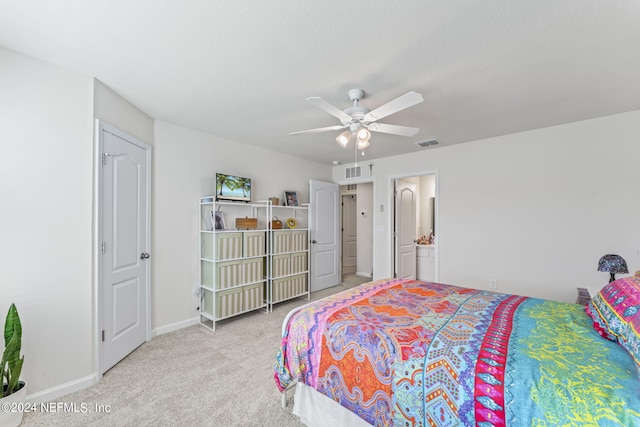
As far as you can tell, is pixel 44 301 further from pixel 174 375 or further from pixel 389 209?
pixel 389 209

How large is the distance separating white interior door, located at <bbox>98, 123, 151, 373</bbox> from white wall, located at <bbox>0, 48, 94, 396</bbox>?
0.47 feet

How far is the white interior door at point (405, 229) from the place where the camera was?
473 cm

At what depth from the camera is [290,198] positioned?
4.51 metres

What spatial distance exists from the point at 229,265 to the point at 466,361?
278 centimetres

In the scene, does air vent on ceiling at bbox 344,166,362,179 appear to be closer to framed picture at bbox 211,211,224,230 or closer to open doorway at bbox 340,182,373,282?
open doorway at bbox 340,182,373,282

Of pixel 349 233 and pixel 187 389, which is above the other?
pixel 349 233

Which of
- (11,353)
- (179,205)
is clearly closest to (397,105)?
(179,205)

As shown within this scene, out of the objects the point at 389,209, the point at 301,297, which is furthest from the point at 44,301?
the point at 389,209

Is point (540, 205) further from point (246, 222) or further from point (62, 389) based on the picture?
point (62, 389)

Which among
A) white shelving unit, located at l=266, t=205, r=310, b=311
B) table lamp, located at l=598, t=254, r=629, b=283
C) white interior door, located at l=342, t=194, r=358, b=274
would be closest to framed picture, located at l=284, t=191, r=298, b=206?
white shelving unit, located at l=266, t=205, r=310, b=311

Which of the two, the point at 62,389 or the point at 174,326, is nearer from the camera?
the point at 62,389

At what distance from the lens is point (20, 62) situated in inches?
73.5

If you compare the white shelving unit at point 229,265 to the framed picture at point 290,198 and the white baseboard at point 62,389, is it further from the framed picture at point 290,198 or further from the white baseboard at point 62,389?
the white baseboard at point 62,389

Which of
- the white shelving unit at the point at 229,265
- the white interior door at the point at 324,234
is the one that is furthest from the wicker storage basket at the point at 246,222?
the white interior door at the point at 324,234
